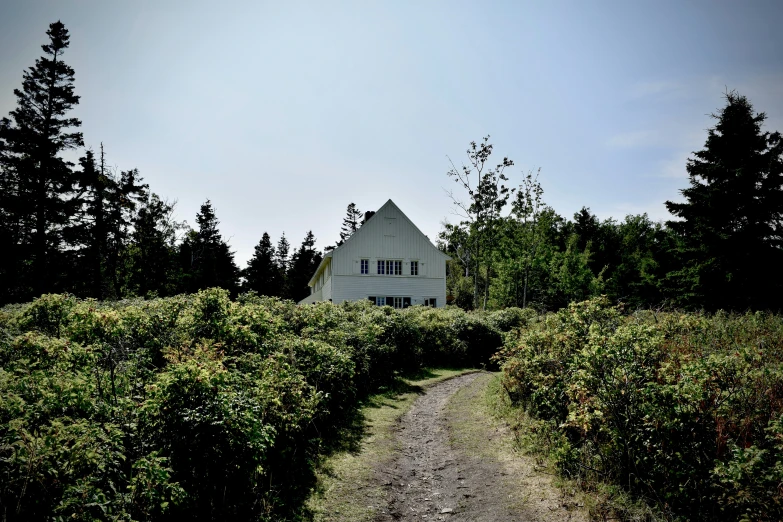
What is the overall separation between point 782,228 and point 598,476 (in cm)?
2860

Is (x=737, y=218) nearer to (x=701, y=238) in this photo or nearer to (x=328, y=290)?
(x=701, y=238)

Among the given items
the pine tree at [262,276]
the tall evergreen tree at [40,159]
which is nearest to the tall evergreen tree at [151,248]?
the tall evergreen tree at [40,159]

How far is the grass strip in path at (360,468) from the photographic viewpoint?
6.11m

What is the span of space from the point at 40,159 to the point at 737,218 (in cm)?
4531

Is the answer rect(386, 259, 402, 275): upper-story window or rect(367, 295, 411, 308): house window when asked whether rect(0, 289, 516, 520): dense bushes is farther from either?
rect(386, 259, 402, 275): upper-story window

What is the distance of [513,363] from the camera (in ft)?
32.8

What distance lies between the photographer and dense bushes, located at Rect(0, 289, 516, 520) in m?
3.55

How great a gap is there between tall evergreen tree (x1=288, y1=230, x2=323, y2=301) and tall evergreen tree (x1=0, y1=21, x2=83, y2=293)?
1418 inches

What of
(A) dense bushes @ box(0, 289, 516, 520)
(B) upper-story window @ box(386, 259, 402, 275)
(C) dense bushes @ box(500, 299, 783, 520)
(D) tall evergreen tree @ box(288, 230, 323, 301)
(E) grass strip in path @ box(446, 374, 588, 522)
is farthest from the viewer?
(D) tall evergreen tree @ box(288, 230, 323, 301)

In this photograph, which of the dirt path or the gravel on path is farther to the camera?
the gravel on path

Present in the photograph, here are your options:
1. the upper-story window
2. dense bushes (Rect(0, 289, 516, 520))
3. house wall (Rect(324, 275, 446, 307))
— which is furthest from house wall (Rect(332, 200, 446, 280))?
dense bushes (Rect(0, 289, 516, 520))

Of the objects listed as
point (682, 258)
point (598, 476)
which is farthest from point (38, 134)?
point (682, 258)

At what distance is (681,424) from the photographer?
198 inches

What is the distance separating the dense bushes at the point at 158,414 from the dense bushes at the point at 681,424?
4.31m
